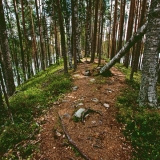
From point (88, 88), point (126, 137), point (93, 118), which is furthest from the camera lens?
point (88, 88)

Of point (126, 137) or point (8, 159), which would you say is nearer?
point (8, 159)

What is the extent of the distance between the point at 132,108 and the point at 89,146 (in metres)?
2.42

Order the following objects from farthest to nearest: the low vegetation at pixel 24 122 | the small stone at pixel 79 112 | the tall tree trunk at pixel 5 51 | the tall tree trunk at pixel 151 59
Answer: the tall tree trunk at pixel 5 51 → the small stone at pixel 79 112 → the tall tree trunk at pixel 151 59 → the low vegetation at pixel 24 122

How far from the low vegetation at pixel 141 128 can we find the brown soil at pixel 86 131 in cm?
23

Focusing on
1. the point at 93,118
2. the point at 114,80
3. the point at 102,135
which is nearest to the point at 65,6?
the point at 114,80

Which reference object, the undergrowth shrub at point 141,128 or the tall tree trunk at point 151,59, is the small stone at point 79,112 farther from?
the tall tree trunk at point 151,59

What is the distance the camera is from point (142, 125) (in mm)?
4672

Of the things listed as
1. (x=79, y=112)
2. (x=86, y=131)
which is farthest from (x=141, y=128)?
→ (x=79, y=112)

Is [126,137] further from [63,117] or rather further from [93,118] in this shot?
[63,117]

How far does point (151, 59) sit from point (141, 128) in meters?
2.44

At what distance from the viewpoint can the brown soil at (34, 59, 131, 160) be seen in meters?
3.96

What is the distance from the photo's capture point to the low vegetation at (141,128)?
396 cm

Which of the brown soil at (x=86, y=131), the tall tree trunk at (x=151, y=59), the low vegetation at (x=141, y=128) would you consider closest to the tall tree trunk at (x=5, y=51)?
the brown soil at (x=86, y=131)

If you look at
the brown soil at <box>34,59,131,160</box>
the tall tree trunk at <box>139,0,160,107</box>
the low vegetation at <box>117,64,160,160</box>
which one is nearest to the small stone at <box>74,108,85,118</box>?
the brown soil at <box>34,59,131,160</box>
